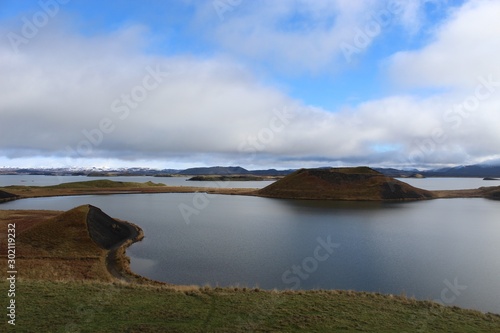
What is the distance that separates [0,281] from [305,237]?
3106cm

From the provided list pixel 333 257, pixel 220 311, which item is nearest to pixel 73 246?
pixel 220 311

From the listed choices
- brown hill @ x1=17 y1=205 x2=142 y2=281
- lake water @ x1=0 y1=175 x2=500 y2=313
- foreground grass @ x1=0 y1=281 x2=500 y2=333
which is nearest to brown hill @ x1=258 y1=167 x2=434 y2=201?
lake water @ x1=0 y1=175 x2=500 y2=313

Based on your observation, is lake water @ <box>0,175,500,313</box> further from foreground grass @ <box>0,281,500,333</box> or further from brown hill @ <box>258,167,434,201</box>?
brown hill @ <box>258,167,434,201</box>

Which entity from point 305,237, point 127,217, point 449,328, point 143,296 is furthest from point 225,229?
point 449,328

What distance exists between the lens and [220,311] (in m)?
16.4

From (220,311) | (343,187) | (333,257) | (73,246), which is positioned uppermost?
(343,187)

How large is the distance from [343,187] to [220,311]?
98.7 m

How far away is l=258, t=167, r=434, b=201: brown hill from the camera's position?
106 m

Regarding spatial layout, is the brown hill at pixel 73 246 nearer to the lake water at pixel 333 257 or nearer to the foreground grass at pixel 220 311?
the lake water at pixel 333 257

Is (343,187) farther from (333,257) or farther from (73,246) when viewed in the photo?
(73,246)

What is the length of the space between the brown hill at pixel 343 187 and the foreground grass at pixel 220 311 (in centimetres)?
8843

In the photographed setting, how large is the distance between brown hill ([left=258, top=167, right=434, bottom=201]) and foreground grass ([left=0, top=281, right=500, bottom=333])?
290ft

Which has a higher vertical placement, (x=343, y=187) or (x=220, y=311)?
(x=343, y=187)

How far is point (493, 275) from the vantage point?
26.0m
